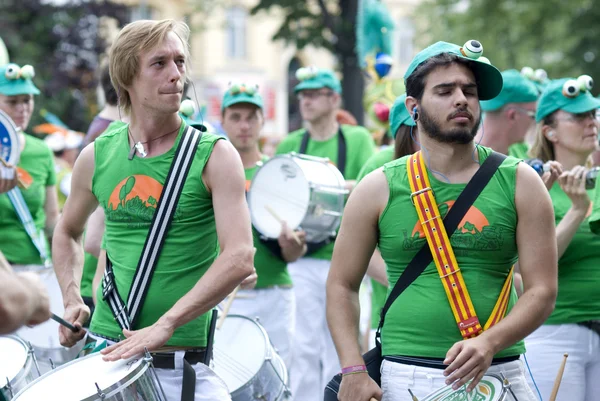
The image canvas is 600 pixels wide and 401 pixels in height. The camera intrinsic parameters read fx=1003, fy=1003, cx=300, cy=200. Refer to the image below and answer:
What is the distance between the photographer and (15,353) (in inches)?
195

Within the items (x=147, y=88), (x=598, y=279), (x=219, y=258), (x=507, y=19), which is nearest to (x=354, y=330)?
(x=219, y=258)

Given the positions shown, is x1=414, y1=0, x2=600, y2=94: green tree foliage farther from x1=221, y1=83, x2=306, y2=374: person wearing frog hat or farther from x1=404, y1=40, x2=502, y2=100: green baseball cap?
x1=404, y1=40, x2=502, y2=100: green baseball cap

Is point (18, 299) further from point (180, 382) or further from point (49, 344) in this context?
point (49, 344)

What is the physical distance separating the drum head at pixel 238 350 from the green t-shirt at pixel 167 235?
1.03 m

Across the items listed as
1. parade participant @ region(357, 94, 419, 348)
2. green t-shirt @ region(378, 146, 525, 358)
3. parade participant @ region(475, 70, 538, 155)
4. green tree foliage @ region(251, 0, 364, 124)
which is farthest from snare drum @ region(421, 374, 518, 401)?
green tree foliage @ region(251, 0, 364, 124)

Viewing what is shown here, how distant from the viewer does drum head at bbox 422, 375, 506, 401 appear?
3545 millimetres

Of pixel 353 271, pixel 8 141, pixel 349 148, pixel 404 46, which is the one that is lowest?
pixel 404 46

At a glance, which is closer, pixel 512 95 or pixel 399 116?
pixel 399 116

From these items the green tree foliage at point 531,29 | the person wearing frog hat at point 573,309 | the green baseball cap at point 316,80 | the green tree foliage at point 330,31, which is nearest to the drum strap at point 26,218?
the green baseball cap at point 316,80

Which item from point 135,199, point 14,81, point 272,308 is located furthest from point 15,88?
point 135,199

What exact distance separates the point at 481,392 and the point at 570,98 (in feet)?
8.43

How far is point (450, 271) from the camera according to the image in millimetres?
3748

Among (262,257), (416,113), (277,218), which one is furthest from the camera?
(262,257)

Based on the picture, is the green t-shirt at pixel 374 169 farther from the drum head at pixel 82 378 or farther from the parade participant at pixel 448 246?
the drum head at pixel 82 378
